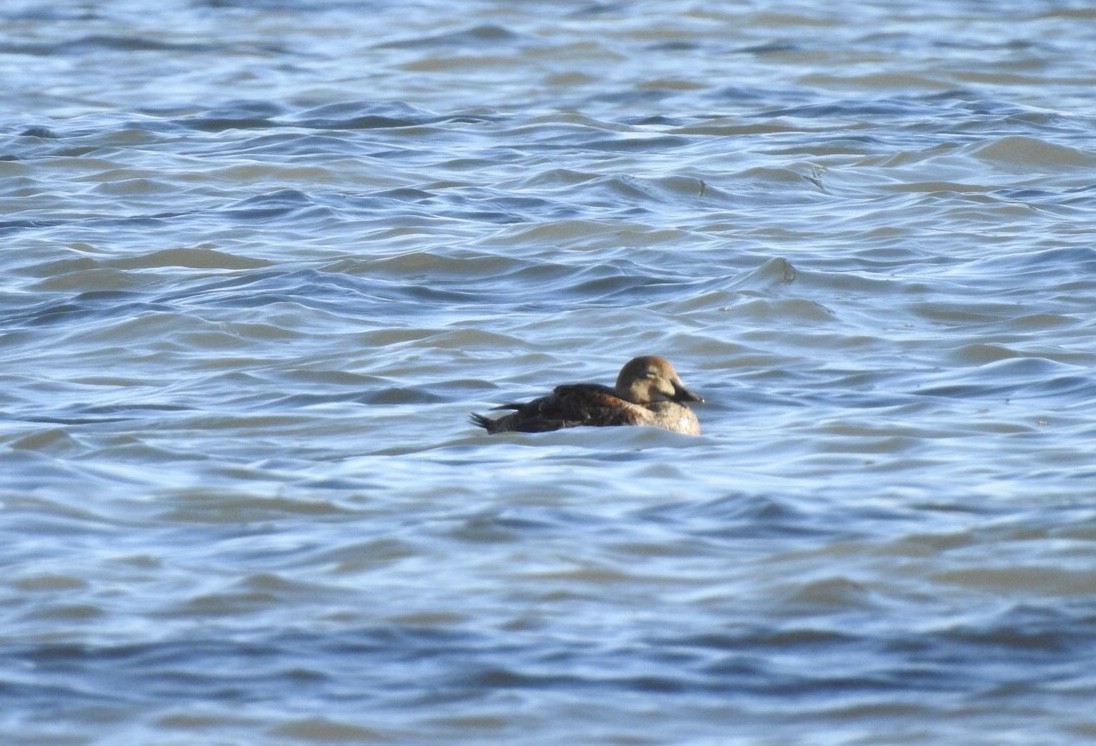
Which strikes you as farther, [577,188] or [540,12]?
[540,12]

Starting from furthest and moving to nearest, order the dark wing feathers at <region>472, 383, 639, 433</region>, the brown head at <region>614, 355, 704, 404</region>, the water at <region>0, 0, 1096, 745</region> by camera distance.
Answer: the brown head at <region>614, 355, 704, 404</region>
the dark wing feathers at <region>472, 383, 639, 433</region>
the water at <region>0, 0, 1096, 745</region>

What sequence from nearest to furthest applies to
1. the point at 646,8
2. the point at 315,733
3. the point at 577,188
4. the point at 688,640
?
the point at 315,733 → the point at 688,640 → the point at 577,188 → the point at 646,8

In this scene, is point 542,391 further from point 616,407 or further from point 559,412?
point 559,412

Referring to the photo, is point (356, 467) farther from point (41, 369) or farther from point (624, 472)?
point (41, 369)

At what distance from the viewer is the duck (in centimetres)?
761

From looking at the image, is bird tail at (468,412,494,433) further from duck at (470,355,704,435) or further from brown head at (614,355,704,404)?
brown head at (614,355,704,404)

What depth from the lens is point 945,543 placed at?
6160mm

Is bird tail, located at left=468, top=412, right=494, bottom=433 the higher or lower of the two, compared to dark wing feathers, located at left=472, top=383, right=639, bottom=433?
lower

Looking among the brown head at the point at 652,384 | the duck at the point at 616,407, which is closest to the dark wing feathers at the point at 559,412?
the duck at the point at 616,407

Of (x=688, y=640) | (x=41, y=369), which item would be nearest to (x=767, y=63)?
(x=41, y=369)

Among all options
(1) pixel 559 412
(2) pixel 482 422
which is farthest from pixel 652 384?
(2) pixel 482 422

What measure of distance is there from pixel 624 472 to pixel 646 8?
16239mm

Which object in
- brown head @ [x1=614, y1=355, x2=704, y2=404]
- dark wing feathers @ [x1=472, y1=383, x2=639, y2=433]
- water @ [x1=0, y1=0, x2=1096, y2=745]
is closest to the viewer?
water @ [x1=0, y1=0, x2=1096, y2=745]

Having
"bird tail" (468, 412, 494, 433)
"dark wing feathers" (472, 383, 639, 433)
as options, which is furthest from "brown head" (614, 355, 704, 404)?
"bird tail" (468, 412, 494, 433)
